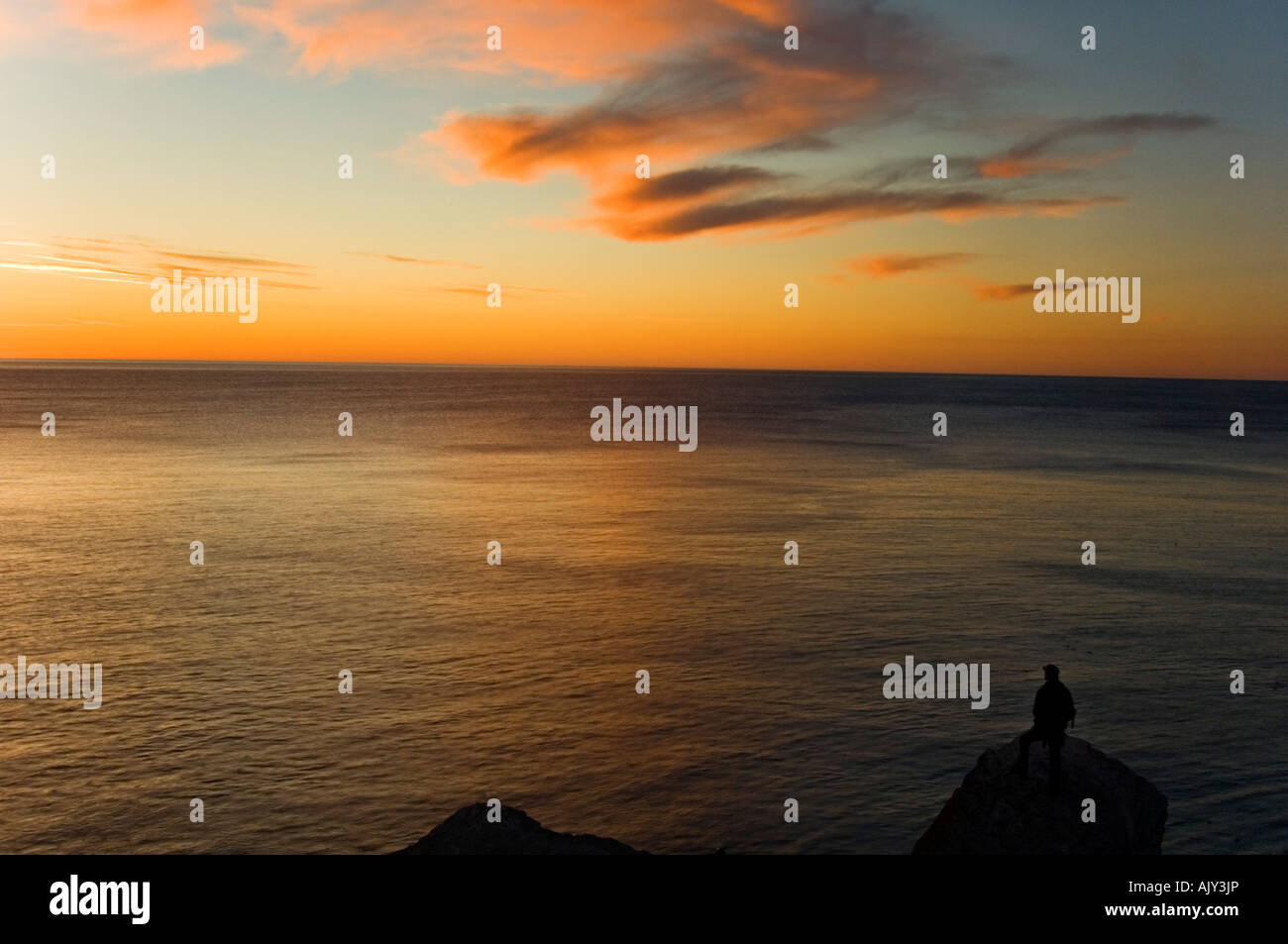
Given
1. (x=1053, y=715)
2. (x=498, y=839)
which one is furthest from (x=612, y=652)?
(x=1053, y=715)

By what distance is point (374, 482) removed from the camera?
95375 mm

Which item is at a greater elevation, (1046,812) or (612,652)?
(1046,812)

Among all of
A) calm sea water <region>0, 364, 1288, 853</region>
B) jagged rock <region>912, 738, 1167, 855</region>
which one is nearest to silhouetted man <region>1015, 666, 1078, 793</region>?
jagged rock <region>912, 738, 1167, 855</region>

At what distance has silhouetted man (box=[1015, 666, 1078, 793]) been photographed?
16.1 metres

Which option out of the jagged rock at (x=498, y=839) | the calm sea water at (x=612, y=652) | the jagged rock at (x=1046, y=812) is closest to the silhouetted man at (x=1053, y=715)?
the jagged rock at (x=1046, y=812)

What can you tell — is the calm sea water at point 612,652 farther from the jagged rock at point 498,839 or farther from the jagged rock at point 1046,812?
the jagged rock at point 498,839

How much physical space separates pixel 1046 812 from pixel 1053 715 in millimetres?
1909

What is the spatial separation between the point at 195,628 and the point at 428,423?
142 meters

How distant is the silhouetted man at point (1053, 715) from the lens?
16141 millimetres

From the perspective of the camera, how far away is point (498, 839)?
16.8m

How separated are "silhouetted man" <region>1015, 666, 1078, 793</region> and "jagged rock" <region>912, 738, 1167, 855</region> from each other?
443 mm

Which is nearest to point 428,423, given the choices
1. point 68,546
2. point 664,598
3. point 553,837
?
point 68,546

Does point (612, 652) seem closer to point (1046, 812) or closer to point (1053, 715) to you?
point (1046, 812)
